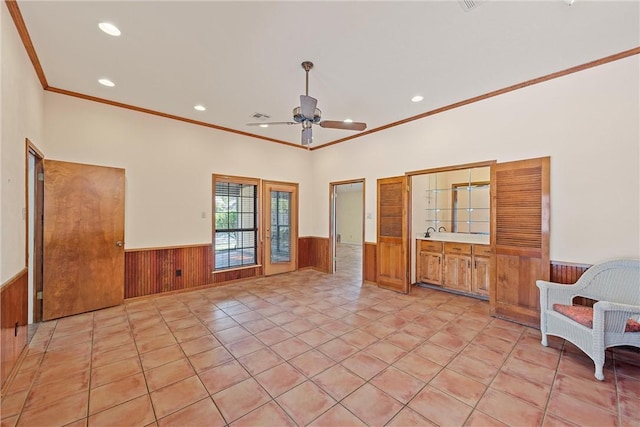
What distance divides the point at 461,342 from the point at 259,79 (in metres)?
3.84

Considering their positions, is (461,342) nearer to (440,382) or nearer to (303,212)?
(440,382)

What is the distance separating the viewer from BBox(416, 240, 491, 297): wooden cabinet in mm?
4266

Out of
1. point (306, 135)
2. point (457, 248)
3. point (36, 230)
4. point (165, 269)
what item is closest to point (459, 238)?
point (457, 248)

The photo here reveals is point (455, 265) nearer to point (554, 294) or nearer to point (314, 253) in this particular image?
point (554, 294)

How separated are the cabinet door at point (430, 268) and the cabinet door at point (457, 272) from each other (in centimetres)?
13

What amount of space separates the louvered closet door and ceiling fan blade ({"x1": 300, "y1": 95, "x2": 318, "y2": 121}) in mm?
2584

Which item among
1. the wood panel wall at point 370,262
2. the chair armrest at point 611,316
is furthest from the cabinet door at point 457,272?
the chair armrest at point 611,316

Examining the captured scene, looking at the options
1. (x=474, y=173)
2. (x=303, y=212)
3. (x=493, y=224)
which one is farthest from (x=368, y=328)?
(x=474, y=173)

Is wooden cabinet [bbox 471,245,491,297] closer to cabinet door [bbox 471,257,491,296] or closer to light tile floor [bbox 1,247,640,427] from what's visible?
cabinet door [bbox 471,257,491,296]

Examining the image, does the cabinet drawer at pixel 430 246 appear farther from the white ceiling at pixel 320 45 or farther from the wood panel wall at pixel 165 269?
the wood panel wall at pixel 165 269

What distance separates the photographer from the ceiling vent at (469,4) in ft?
6.72

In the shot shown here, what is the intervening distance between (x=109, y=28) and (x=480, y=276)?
563 cm

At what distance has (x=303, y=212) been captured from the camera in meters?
6.41

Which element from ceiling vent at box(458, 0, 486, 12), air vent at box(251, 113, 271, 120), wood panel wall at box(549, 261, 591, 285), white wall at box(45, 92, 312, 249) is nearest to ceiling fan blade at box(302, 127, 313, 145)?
air vent at box(251, 113, 271, 120)
